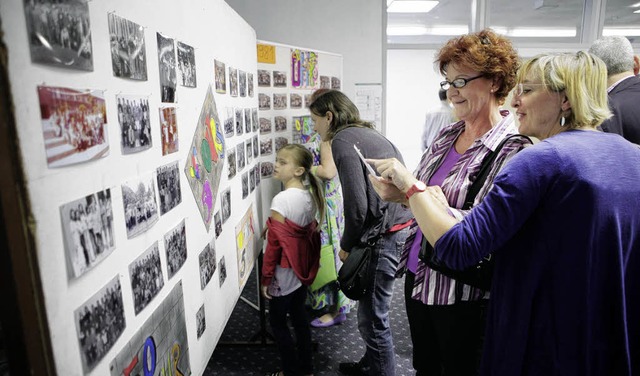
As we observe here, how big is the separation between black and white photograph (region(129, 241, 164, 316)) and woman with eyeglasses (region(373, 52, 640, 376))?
0.67 meters

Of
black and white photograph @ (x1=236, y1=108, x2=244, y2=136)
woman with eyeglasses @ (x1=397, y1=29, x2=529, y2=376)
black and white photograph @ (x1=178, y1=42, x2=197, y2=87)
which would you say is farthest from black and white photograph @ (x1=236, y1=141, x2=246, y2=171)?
woman with eyeglasses @ (x1=397, y1=29, x2=529, y2=376)

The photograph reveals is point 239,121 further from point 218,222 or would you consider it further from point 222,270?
point 222,270

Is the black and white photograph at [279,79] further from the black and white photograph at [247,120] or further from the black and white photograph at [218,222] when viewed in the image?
the black and white photograph at [218,222]

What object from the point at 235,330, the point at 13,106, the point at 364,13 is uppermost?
the point at 364,13

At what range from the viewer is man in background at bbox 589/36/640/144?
2.05 meters

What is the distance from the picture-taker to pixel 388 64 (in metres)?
4.51

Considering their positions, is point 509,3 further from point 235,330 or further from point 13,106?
point 13,106

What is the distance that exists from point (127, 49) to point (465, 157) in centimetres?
98

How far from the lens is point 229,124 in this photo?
164cm

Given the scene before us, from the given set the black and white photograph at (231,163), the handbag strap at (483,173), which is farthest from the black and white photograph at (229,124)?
the handbag strap at (483,173)

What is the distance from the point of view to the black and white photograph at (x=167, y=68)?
3.15ft

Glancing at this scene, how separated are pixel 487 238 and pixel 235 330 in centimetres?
227

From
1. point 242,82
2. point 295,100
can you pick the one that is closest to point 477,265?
point 242,82

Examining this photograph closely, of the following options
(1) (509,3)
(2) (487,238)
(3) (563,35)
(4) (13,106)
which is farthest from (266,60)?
(3) (563,35)
